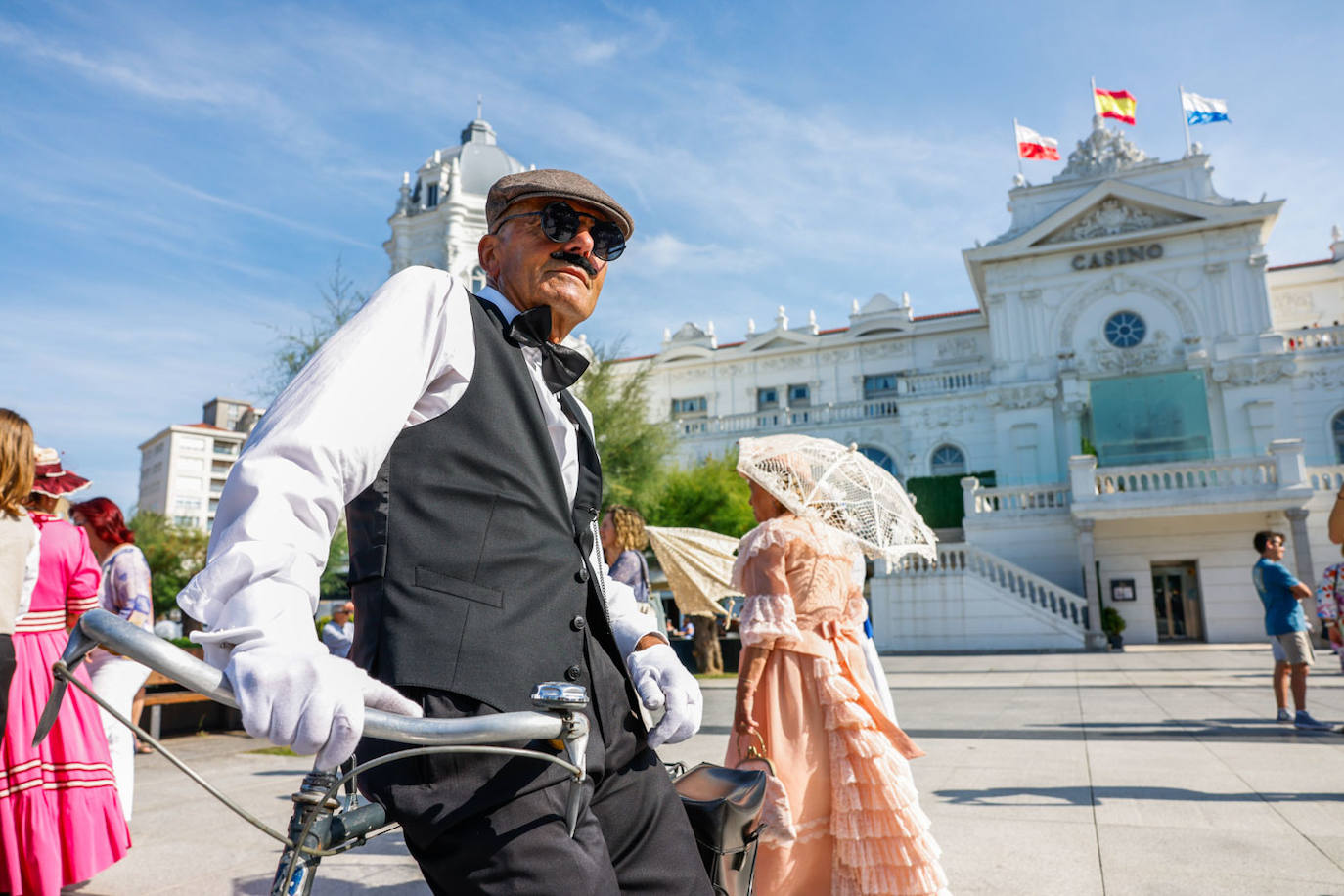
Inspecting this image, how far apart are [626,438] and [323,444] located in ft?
54.8

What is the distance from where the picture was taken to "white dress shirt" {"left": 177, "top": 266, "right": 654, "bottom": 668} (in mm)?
1109

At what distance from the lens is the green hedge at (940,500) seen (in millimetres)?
27859

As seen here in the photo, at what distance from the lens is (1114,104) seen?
31047 millimetres

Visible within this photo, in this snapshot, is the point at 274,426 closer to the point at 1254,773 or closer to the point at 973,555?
the point at 1254,773

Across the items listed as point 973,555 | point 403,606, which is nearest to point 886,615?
point 973,555

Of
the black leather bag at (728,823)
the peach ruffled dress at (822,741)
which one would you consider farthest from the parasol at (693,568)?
the black leather bag at (728,823)

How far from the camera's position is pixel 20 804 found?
3.42 m

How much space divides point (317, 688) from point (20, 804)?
11.2ft

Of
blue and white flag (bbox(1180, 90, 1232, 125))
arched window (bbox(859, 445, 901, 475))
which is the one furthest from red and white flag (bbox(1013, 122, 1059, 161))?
arched window (bbox(859, 445, 901, 475))

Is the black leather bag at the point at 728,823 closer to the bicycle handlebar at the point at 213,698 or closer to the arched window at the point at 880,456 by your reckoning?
the bicycle handlebar at the point at 213,698

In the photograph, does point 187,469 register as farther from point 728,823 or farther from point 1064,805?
point 728,823

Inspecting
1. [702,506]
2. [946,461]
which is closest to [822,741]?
[702,506]

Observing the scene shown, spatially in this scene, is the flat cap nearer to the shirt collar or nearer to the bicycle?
the shirt collar

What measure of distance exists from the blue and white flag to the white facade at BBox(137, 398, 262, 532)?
90578mm
